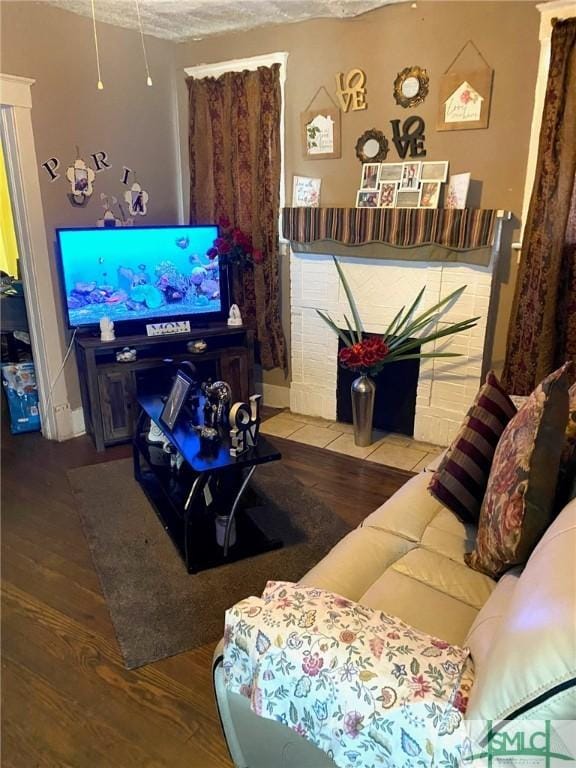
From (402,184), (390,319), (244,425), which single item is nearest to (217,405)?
(244,425)

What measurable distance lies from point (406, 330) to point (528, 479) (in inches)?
87.9

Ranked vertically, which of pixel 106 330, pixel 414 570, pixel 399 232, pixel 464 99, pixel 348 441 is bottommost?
pixel 348 441

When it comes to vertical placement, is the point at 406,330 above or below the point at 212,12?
below

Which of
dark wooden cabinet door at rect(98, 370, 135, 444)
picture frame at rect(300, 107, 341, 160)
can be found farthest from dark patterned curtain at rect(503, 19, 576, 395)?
dark wooden cabinet door at rect(98, 370, 135, 444)

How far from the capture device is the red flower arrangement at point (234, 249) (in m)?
3.80

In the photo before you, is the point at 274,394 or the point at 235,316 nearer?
the point at 235,316

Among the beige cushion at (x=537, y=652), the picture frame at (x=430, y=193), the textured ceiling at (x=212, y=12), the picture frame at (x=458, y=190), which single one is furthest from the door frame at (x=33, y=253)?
the beige cushion at (x=537, y=652)

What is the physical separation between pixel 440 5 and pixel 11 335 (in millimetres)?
3408

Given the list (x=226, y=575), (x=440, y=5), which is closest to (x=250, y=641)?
(x=226, y=575)

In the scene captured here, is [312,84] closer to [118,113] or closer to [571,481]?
[118,113]

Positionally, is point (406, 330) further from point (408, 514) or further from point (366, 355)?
point (408, 514)

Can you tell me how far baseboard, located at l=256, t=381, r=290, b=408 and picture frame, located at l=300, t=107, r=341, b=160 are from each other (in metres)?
1.68

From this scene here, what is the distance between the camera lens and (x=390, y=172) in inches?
131

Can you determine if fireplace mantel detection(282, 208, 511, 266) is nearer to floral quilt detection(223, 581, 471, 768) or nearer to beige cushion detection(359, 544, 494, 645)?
beige cushion detection(359, 544, 494, 645)
